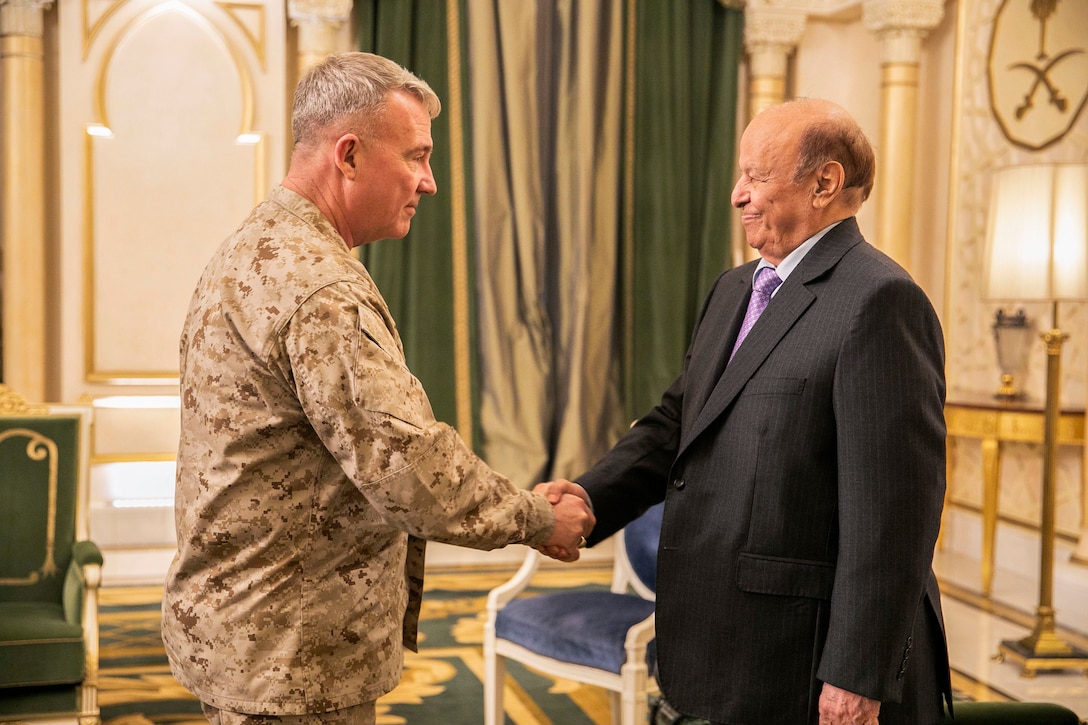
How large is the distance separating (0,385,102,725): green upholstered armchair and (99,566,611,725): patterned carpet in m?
0.47

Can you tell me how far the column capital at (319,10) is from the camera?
5.69 metres

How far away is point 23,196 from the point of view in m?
5.47

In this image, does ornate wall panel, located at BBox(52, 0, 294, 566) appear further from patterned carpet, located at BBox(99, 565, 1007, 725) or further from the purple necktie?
the purple necktie

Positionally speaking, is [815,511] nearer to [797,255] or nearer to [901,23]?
[797,255]

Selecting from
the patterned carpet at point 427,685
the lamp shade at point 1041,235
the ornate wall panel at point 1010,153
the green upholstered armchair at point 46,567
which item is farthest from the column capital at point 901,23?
the green upholstered armchair at point 46,567

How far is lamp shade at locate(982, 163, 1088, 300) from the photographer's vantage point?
4.50 meters

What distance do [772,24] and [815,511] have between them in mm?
5094

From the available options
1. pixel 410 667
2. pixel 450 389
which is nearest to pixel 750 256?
pixel 450 389

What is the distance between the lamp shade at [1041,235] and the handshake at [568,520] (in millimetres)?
2967

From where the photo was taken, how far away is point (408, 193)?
195 centimetres

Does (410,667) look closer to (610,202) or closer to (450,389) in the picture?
(450,389)

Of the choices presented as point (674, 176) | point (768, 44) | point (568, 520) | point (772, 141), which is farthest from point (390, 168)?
point (768, 44)

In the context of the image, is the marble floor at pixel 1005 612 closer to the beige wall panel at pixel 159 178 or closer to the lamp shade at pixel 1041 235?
the lamp shade at pixel 1041 235

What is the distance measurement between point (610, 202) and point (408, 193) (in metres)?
4.33
